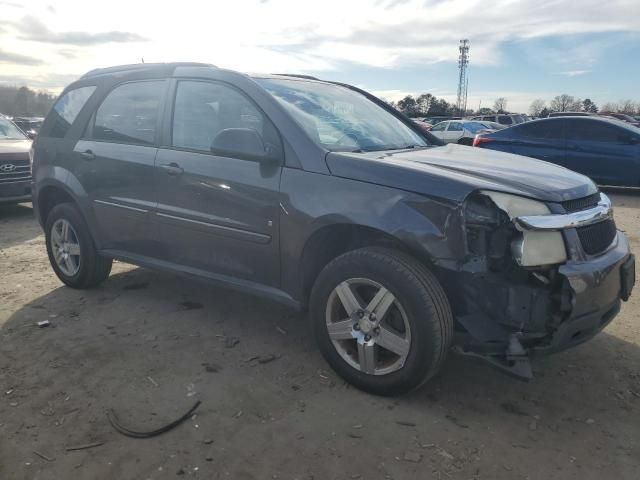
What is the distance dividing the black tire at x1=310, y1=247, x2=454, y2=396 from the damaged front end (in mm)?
135

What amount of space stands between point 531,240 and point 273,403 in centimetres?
160

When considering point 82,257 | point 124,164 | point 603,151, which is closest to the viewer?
point 124,164

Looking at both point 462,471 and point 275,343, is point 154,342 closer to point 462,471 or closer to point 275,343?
point 275,343

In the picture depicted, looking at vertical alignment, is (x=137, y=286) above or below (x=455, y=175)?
below

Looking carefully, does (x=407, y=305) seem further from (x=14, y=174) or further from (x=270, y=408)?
(x=14, y=174)

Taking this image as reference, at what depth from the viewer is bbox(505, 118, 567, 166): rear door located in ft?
33.2

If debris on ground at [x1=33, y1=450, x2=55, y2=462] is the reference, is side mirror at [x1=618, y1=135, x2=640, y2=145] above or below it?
above

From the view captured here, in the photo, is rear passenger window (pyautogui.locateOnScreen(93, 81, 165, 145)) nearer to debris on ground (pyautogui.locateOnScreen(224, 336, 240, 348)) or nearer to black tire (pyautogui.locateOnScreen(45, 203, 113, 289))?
black tire (pyautogui.locateOnScreen(45, 203, 113, 289))

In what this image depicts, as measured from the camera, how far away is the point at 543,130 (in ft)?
33.9

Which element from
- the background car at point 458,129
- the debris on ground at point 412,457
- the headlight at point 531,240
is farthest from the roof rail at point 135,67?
the background car at point 458,129

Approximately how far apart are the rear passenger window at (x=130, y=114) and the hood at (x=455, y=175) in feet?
5.42

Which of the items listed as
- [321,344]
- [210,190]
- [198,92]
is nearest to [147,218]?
[210,190]

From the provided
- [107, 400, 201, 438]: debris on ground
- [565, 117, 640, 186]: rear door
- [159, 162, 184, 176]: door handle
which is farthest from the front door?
[565, 117, 640, 186]: rear door

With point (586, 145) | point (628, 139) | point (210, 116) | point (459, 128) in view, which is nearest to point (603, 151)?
point (586, 145)
